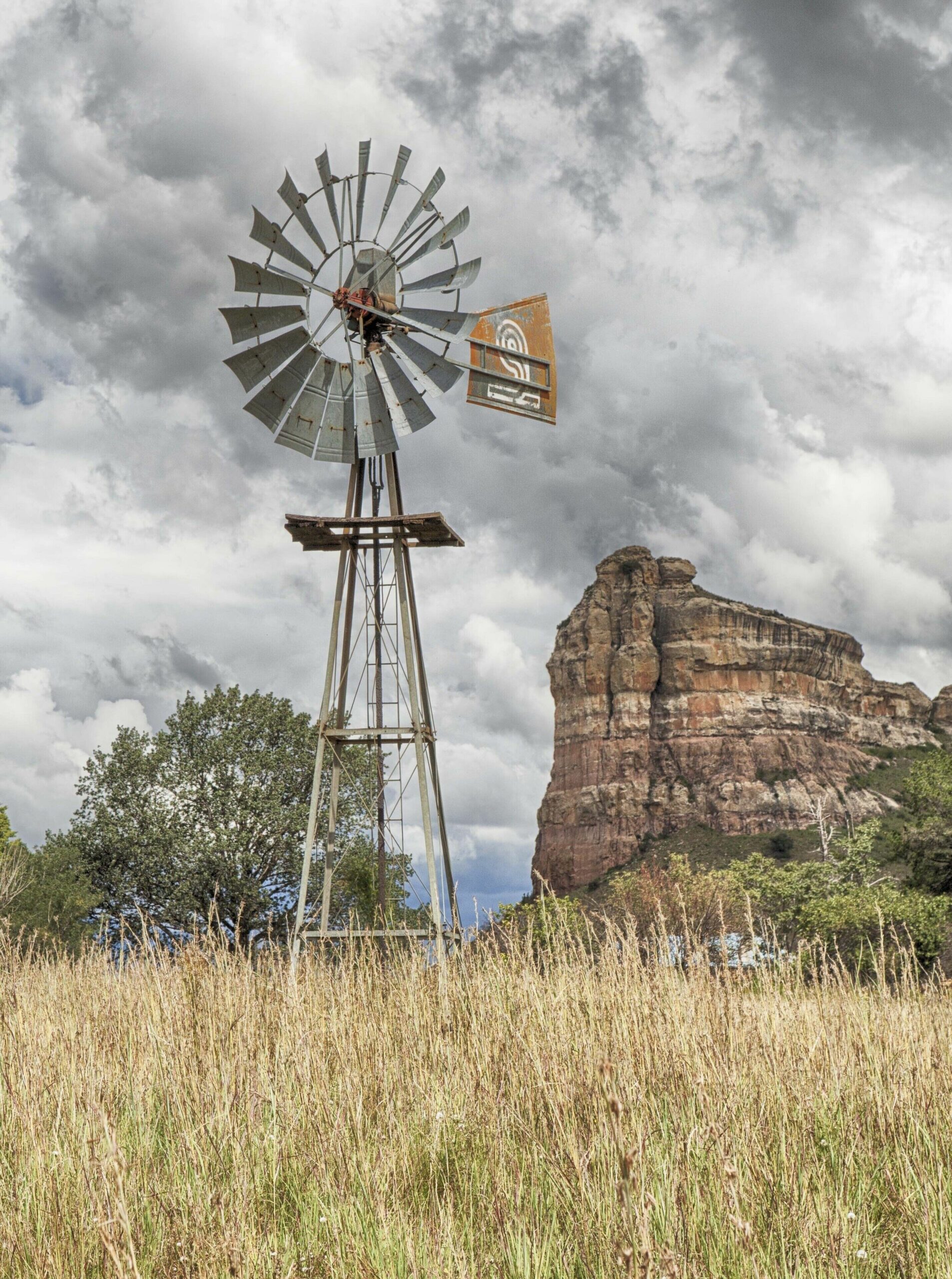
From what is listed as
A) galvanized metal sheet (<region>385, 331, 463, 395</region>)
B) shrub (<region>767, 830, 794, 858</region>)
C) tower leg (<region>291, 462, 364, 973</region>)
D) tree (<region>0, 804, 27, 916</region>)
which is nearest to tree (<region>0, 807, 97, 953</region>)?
tree (<region>0, 804, 27, 916</region>)

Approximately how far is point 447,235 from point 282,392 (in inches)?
132

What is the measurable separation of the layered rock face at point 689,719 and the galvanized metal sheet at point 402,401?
106054 millimetres

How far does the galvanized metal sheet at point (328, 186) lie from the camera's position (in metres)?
16.2

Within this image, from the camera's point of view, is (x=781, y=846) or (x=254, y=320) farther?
(x=781, y=846)

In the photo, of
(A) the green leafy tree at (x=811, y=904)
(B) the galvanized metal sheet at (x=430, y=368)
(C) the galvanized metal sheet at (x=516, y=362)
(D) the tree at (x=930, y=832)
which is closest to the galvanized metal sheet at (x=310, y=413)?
(B) the galvanized metal sheet at (x=430, y=368)

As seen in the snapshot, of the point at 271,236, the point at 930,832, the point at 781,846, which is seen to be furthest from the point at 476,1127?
the point at 781,846

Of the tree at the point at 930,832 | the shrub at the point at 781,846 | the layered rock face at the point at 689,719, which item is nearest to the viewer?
the tree at the point at 930,832

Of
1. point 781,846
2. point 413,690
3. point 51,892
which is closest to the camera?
point 413,690

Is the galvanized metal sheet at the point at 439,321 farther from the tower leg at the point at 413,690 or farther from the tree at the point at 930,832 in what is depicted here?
the tree at the point at 930,832

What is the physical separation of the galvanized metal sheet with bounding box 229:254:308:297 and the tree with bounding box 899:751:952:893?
76.6ft

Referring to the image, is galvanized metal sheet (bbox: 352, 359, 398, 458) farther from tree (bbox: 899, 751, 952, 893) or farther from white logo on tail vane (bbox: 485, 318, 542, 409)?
tree (bbox: 899, 751, 952, 893)

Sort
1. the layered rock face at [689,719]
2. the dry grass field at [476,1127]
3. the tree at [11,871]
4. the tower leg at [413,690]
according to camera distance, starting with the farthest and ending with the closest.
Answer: the layered rock face at [689,719], the tree at [11,871], the tower leg at [413,690], the dry grass field at [476,1127]

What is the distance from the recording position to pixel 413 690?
49.4 ft

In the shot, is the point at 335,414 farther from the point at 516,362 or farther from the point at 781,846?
the point at 781,846
